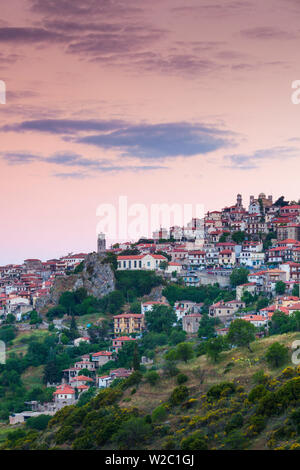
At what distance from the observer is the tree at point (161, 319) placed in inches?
2564

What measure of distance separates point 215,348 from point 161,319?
1862 centimetres

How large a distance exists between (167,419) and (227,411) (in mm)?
3557

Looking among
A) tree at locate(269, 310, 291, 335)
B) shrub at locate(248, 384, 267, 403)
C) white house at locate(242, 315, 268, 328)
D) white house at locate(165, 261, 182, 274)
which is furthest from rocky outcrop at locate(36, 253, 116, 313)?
shrub at locate(248, 384, 267, 403)

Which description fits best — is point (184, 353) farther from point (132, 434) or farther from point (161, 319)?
point (161, 319)

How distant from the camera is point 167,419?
37.1 metres

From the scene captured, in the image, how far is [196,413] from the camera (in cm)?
3672

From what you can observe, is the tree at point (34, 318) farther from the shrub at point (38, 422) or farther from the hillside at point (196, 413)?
Answer: the hillside at point (196, 413)

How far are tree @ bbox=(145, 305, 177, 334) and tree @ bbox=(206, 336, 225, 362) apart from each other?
16.8 m

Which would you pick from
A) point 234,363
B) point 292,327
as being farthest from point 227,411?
point 292,327

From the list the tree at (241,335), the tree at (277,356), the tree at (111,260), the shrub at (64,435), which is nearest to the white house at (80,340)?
the tree at (111,260)

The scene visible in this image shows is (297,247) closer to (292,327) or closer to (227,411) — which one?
(292,327)

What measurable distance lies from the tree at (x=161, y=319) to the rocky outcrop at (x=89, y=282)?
7.43 metres

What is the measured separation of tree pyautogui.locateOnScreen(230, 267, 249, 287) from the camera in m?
70.1

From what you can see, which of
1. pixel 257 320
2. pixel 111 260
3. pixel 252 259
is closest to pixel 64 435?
pixel 257 320
